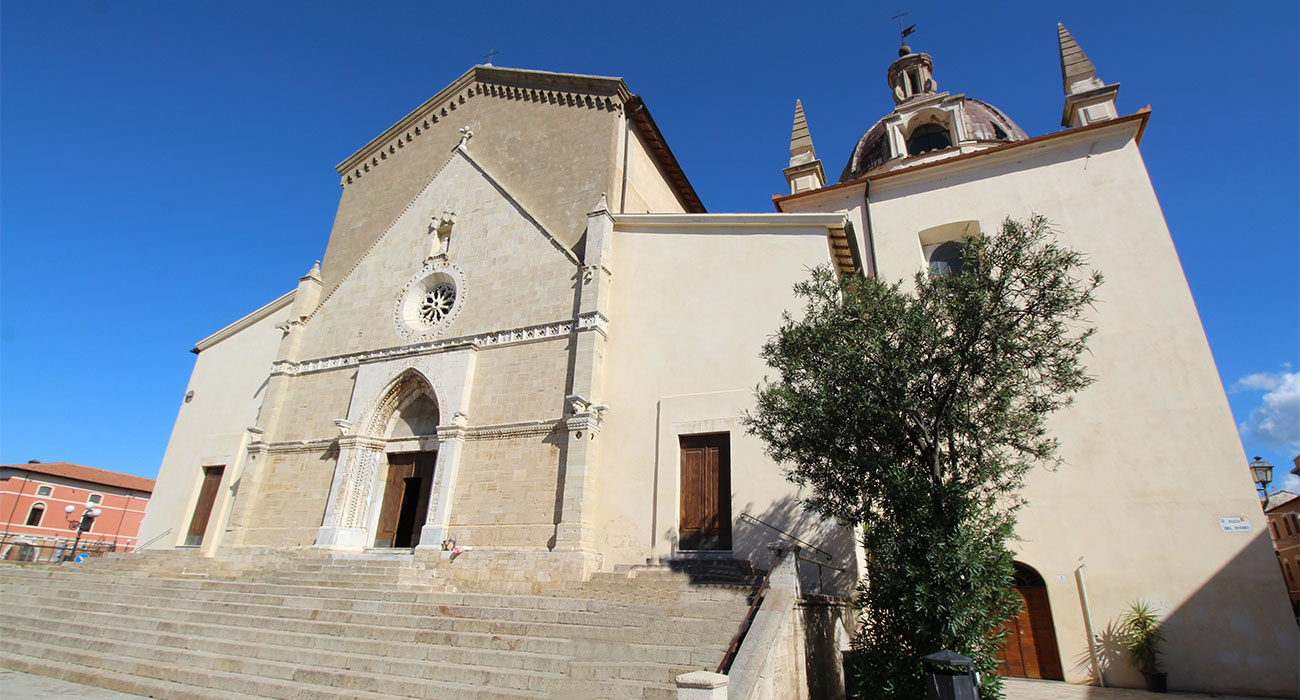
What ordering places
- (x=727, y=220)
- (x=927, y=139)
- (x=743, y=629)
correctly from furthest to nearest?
(x=927, y=139), (x=727, y=220), (x=743, y=629)

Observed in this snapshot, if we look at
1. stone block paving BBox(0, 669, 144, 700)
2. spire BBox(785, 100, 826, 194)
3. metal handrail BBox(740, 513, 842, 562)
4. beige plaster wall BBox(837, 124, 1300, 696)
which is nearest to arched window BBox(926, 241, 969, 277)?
beige plaster wall BBox(837, 124, 1300, 696)

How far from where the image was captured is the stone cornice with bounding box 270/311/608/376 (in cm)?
1330

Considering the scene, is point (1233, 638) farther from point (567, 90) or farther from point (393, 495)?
point (567, 90)

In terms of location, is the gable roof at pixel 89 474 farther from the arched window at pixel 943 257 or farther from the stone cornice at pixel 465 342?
the arched window at pixel 943 257

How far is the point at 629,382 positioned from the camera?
12.8 m

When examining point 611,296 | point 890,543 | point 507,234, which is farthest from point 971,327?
point 507,234

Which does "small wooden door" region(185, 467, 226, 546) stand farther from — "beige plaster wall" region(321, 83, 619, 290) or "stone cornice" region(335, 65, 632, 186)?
"stone cornice" region(335, 65, 632, 186)

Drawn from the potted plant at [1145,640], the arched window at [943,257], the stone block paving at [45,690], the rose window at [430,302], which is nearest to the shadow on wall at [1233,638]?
the potted plant at [1145,640]

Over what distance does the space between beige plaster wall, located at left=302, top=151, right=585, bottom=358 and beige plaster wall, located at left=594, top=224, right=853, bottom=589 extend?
189 cm

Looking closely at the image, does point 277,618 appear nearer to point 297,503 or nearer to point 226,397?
point 297,503

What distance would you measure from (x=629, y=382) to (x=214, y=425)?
1347cm

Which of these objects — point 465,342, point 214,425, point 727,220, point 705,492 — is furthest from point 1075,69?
point 214,425

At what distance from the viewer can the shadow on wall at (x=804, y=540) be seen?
9.99 m

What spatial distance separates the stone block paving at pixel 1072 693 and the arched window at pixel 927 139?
1658 cm
